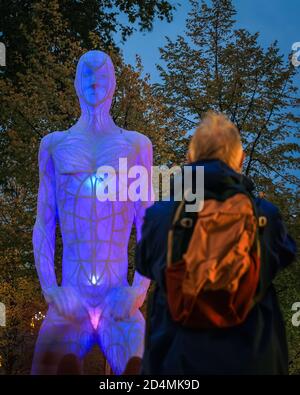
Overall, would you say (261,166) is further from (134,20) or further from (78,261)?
(78,261)

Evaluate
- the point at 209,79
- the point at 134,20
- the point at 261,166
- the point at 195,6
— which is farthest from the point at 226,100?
the point at 134,20

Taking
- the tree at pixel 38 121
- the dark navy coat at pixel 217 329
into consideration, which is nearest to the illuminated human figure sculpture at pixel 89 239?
the dark navy coat at pixel 217 329

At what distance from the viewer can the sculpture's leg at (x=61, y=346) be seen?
377 cm

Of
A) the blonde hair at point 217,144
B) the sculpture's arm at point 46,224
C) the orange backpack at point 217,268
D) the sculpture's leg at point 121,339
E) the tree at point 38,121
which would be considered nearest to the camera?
the orange backpack at point 217,268

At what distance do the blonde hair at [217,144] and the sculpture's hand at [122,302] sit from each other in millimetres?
1531

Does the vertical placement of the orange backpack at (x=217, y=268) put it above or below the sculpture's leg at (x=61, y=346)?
above

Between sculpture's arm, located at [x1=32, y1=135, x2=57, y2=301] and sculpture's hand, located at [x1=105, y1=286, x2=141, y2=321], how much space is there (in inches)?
16.3

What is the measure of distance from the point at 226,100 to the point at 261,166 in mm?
1316

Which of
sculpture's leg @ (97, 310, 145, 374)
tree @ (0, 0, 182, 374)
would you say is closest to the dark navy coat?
sculpture's leg @ (97, 310, 145, 374)

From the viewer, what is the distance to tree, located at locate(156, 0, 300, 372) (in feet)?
36.1

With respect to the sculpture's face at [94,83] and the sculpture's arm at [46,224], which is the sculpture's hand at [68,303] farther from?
the sculpture's face at [94,83]

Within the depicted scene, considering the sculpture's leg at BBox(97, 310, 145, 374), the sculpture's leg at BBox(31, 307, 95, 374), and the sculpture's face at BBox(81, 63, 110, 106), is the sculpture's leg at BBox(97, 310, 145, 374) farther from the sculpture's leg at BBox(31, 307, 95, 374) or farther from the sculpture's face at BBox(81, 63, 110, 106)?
the sculpture's face at BBox(81, 63, 110, 106)

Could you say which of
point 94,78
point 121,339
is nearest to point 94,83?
point 94,78

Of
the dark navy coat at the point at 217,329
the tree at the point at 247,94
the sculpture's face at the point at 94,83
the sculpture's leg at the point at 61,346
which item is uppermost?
the tree at the point at 247,94
